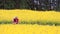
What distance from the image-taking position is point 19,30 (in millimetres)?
7098

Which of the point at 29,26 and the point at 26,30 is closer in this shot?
the point at 26,30

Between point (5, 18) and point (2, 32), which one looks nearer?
point (2, 32)

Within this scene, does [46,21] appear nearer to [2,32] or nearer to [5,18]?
[5,18]

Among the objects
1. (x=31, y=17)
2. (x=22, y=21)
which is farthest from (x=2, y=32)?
(x=31, y=17)

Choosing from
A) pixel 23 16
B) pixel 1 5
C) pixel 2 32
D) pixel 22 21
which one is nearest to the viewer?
pixel 2 32

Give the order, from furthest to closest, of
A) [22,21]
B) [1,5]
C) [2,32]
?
[1,5] < [22,21] < [2,32]

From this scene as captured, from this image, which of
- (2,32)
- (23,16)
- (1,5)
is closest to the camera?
(2,32)

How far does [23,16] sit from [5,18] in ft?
2.77

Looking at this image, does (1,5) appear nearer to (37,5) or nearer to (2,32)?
(37,5)

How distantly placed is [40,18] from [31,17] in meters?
0.33

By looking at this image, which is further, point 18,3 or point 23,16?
point 18,3

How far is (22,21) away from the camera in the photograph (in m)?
9.30

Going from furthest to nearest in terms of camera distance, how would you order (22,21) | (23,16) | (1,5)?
(1,5)
(23,16)
(22,21)

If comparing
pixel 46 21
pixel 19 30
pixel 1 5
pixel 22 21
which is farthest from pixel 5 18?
pixel 1 5
